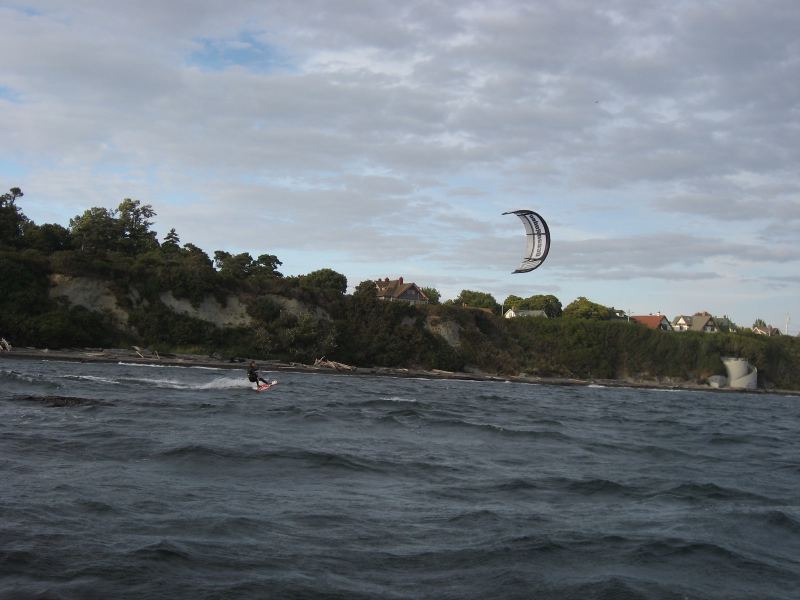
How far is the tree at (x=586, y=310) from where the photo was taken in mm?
126375

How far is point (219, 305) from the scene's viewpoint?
227 feet

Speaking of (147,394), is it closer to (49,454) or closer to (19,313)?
(49,454)

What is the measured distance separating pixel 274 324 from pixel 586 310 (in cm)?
7123

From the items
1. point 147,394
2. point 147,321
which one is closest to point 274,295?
point 147,321

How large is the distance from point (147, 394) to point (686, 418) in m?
24.5

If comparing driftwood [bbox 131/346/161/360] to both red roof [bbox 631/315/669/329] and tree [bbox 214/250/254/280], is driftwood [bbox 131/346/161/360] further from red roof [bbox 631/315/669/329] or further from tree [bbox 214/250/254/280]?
red roof [bbox 631/315/669/329]

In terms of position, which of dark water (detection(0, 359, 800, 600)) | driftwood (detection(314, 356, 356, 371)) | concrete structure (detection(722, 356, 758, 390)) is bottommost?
dark water (detection(0, 359, 800, 600))

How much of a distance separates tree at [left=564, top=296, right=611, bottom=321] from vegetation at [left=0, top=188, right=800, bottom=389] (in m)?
30.9

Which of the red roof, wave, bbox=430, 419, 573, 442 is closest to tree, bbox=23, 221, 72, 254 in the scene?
wave, bbox=430, 419, 573, 442

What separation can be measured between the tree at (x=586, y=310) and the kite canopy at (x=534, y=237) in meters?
83.9

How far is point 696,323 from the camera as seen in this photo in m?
153

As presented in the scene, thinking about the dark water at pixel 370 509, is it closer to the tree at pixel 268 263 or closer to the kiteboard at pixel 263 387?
the kiteboard at pixel 263 387

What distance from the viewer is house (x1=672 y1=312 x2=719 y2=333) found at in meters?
151

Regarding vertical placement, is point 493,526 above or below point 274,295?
below
